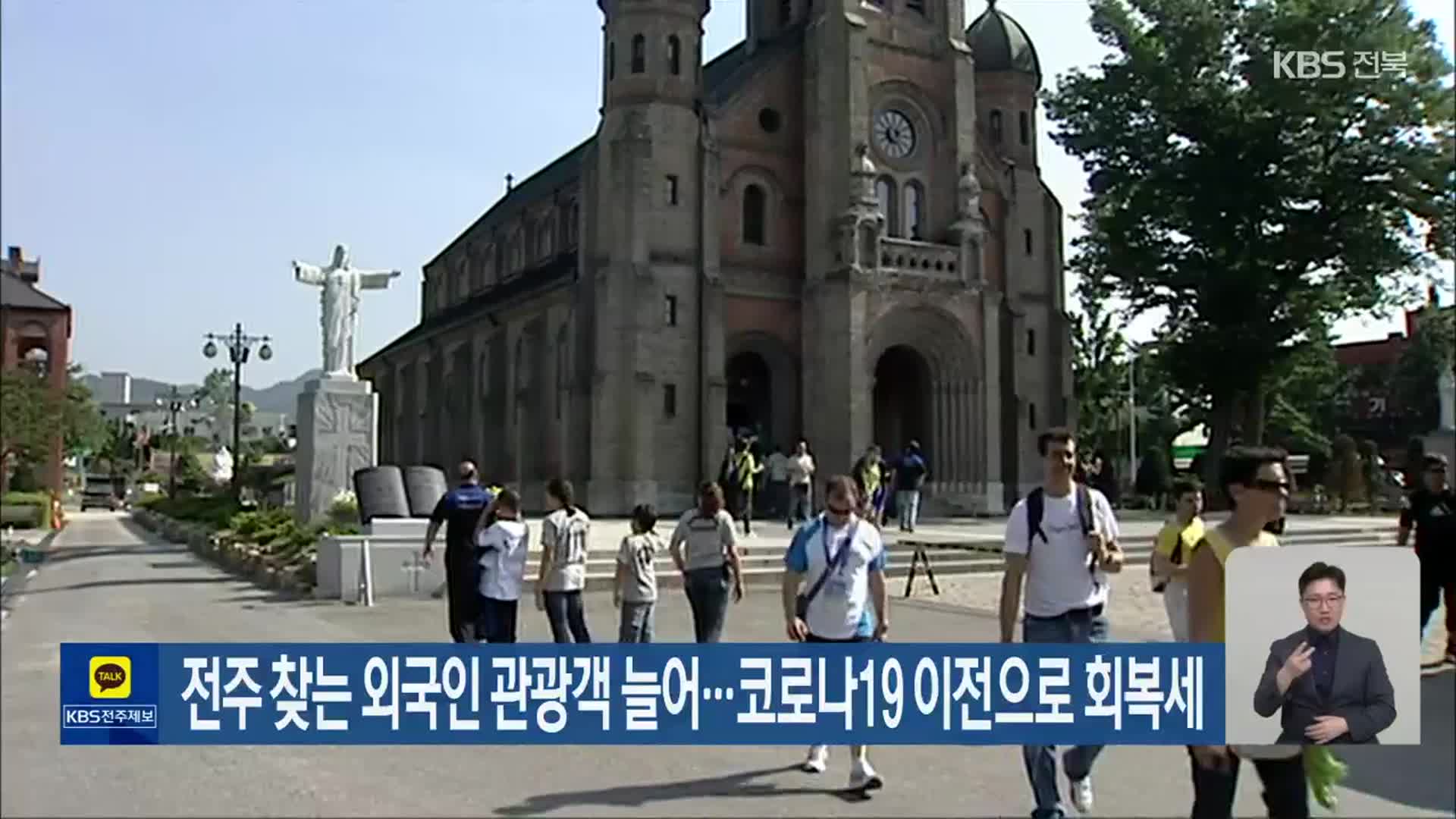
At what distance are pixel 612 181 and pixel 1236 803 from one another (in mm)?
23624

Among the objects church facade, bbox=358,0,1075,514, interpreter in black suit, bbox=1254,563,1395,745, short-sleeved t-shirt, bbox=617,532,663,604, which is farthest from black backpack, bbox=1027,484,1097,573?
church facade, bbox=358,0,1075,514

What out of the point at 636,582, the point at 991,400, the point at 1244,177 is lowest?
the point at 636,582

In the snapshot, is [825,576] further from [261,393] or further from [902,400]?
[902,400]

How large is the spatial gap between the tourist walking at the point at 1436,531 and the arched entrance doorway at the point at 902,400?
67.1 feet

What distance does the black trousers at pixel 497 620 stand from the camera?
798 cm

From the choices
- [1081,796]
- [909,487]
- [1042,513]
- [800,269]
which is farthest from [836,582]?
[800,269]

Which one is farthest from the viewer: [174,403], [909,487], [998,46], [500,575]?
[998,46]

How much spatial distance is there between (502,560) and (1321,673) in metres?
4.95

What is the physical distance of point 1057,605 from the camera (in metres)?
5.00

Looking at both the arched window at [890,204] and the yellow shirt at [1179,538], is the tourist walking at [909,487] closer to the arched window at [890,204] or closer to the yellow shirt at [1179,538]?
the yellow shirt at [1179,538]

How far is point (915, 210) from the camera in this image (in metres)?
29.6

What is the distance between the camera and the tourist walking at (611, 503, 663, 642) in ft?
25.5

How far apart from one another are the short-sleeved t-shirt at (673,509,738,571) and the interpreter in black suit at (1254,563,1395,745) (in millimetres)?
3564
